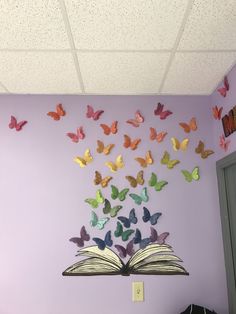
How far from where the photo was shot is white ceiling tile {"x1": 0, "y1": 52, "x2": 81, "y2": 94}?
168 centimetres

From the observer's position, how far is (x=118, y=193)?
2039 millimetres

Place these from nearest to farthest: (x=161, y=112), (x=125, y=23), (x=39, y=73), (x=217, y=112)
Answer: (x=125, y=23) → (x=39, y=73) → (x=217, y=112) → (x=161, y=112)

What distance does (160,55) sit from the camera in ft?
5.50

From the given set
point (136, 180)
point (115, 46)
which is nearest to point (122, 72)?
point (115, 46)

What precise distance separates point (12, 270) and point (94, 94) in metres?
1.36

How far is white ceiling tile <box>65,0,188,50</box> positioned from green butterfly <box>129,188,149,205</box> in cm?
97

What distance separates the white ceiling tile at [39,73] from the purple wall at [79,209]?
112mm

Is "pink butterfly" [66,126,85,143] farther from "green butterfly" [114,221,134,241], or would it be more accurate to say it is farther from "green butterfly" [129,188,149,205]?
"green butterfly" [114,221,134,241]

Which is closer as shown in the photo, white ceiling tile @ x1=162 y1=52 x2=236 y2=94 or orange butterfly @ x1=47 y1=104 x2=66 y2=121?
white ceiling tile @ x1=162 y1=52 x2=236 y2=94

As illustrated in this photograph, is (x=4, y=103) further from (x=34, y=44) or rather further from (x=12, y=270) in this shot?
(x=12, y=270)

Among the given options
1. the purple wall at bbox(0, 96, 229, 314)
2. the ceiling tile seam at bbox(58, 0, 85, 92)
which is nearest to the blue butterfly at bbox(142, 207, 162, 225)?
the purple wall at bbox(0, 96, 229, 314)

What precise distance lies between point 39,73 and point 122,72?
53cm

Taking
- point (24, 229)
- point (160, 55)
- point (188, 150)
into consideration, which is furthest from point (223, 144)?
point (24, 229)

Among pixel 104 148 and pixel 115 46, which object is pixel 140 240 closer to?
pixel 104 148
